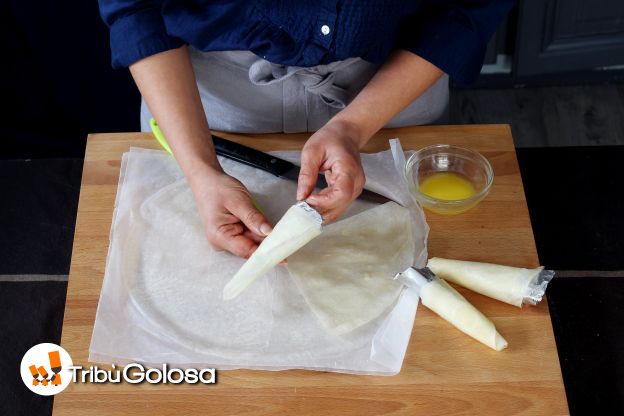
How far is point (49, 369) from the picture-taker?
3.34 ft

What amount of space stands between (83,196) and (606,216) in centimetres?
124

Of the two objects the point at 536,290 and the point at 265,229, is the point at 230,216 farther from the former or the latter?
the point at 536,290

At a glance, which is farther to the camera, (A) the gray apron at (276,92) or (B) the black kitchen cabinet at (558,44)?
(B) the black kitchen cabinet at (558,44)

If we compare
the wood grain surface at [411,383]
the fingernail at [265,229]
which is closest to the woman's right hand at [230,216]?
the fingernail at [265,229]

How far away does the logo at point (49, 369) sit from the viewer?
88 cm

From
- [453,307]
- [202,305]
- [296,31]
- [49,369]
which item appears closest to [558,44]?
[296,31]

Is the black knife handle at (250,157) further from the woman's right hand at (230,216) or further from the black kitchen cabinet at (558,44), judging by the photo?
the black kitchen cabinet at (558,44)

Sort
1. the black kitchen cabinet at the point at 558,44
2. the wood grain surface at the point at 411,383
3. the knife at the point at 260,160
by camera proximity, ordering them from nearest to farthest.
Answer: the wood grain surface at the point at 411,383
the knife at the point at 260,160
the black kitchen cabinet at the point at 558,44

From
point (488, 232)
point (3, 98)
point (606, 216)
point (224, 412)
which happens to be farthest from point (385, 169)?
point (3, 98)

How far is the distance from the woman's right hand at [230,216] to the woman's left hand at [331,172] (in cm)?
7

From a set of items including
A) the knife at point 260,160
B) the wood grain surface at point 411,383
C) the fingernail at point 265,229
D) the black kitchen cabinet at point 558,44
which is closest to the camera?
the wood grain surface at point 411,383

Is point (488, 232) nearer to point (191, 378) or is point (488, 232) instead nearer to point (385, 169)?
point (385, 169)

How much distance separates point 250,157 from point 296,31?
0.21 meters

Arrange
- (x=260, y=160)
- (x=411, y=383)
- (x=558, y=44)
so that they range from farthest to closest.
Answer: (x=558, y=44) → (x=260, y=160) → (x=411, y=383)
